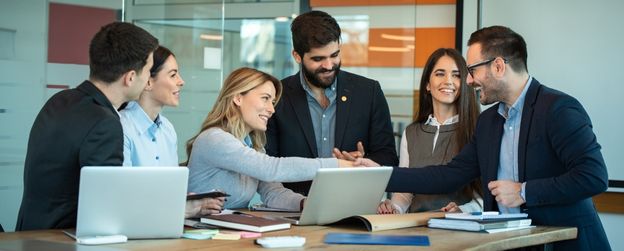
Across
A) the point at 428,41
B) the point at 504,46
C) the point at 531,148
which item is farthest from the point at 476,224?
the point at 428,41

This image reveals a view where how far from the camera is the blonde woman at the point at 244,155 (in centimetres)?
450

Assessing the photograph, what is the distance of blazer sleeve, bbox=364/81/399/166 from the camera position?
533 cm

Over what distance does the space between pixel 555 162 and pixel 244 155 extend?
4.44 ft

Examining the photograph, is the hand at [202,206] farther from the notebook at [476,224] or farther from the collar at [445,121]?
the collar at [445,121]

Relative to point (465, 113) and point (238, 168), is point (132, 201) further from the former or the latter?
point (465, 113)

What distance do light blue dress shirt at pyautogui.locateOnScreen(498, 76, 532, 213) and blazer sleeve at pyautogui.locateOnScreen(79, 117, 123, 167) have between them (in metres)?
1.79

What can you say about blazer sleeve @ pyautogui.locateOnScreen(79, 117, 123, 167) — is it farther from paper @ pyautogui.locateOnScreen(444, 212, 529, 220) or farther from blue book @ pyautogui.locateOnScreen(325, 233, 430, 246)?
paper @ pyautogui.locateOnScreen(444, 212, 529, 220)

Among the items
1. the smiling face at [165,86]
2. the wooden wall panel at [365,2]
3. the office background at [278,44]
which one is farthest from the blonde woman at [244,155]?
the wooden wall panel at [365,2]

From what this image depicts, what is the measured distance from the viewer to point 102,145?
3.68m

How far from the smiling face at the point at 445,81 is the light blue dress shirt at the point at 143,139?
140cm

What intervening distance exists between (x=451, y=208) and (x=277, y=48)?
4.33 m

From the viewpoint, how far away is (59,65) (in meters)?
6.72

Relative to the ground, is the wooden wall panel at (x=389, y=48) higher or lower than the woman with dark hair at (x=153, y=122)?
higher

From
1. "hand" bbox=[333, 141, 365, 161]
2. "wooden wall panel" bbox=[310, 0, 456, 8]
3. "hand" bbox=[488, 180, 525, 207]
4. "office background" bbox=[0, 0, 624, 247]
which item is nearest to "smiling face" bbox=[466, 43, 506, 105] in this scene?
"hand" bbox=[488, 180, 525, 207]
